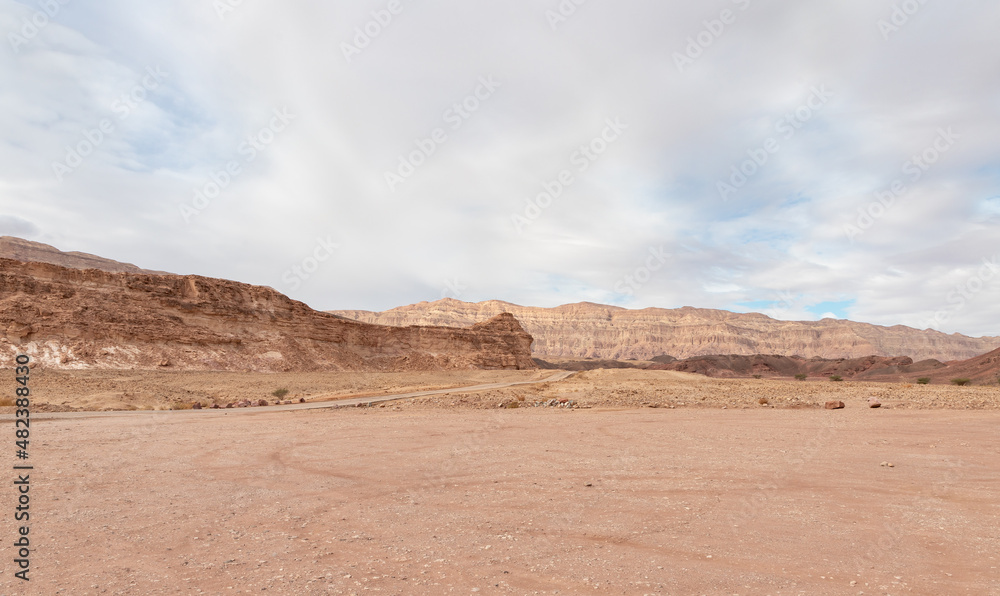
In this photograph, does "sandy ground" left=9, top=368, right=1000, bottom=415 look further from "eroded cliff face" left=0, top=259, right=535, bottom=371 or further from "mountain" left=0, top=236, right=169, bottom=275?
"mountain" left=0, top=236, right=169, bottom=275

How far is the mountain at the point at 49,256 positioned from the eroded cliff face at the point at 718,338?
66.1 m

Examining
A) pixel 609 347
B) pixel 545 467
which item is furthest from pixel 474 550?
pixel 609 347

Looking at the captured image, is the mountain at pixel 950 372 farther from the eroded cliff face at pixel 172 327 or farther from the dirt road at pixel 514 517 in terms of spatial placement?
the eroded cliff face at pixel 172 327

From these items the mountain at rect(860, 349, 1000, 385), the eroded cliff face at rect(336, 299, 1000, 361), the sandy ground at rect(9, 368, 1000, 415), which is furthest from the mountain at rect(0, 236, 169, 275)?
the mountain at rect(860, 349, 1000, 385)

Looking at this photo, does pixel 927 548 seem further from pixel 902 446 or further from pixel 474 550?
pixel 902 446

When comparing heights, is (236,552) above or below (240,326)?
below

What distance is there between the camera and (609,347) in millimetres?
186000

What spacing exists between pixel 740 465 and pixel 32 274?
192ft

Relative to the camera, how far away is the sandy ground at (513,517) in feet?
13.3

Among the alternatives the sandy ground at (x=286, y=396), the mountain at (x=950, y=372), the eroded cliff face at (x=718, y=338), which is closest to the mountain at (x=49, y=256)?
the eroded cliff face at (x=718, y=338)

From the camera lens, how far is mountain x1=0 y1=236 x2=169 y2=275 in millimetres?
114438

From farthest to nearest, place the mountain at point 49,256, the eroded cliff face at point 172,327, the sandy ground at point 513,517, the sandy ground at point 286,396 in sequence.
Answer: the mountain at point 49,256 → the eroded cliff face at point 172,327 → the sandy ground at point 286,396 → the sandy ground at point 513,517

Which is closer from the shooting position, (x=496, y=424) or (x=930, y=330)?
(x=496, y=424)

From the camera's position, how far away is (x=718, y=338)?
570ft
